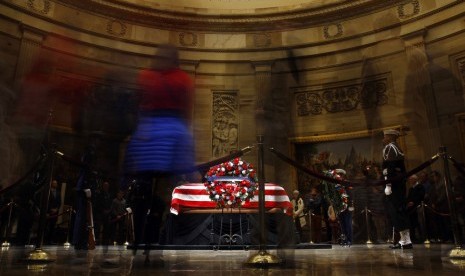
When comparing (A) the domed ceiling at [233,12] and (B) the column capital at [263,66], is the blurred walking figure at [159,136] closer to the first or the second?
(B) the column capital at [263,66]

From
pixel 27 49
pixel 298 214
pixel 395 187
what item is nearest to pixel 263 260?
pixel 395 187

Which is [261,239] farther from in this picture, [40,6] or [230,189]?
[40,6]

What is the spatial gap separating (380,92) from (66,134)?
10.3m

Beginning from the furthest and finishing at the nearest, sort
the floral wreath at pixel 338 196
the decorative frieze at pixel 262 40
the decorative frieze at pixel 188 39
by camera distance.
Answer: the decorative frieze at pixel 262 40, the decorative frieze at pixel 188 39, the floral wreath at pixel 338 196

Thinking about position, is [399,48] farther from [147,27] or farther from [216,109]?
[147,27]

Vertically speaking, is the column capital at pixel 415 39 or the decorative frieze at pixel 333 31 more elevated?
the decorative frieze at pixel 333 31

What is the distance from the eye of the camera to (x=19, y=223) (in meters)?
8.84

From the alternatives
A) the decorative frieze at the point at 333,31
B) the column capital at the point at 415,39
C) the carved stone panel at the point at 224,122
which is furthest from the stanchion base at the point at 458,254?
the decorative frieze at the point at 333,31

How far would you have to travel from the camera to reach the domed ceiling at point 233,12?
13297 mm


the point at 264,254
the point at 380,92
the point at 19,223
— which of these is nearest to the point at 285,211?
the point at 264,254

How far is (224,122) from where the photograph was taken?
13.9 metres

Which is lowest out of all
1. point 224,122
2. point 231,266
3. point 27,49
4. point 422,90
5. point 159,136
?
point 231,266

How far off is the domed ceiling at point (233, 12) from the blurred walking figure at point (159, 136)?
10.9 m

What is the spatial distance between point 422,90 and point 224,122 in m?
6.65
